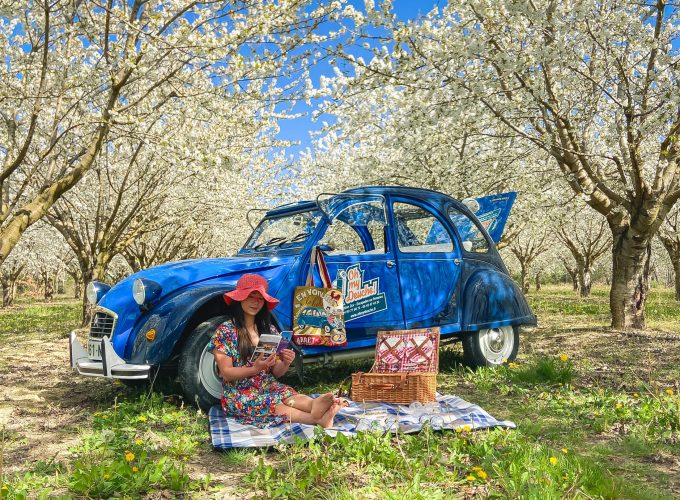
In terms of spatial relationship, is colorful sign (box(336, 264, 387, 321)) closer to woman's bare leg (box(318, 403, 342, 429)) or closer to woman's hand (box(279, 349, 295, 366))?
woman's hand (box(279, 349, 295, 366))

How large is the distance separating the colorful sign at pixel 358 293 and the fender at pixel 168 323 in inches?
48.4

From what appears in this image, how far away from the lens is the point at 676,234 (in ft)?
65.3

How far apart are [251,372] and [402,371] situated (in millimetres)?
1593

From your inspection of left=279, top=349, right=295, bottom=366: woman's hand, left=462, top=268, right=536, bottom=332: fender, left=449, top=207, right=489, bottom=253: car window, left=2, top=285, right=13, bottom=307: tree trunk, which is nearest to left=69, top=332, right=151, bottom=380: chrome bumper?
left=279, top=349, right=295, bottom=366: woman's hand

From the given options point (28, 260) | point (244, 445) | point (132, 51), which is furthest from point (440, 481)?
point (28, 260)

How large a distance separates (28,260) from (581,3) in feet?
110

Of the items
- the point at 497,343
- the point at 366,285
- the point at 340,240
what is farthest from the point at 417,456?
the point at 340,240

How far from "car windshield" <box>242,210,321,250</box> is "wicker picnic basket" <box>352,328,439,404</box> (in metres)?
1.34

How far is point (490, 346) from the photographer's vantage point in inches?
272

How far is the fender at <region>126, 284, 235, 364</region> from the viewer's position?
4.77 metres

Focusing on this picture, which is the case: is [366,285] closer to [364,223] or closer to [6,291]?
[364,223]

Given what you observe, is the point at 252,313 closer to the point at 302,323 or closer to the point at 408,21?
the point at 302,323

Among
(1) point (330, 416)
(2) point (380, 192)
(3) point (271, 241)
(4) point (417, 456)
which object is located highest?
(2) point (380, 192)

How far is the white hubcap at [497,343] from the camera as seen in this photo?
680 cm
